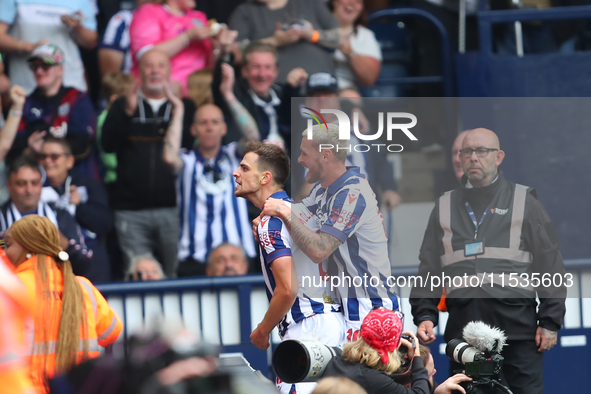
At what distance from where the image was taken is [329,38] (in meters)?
7.00

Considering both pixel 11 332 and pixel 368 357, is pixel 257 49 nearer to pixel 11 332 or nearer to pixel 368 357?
pixel 368 357

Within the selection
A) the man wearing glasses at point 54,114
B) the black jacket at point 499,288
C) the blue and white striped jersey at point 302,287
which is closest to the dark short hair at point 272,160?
the blue and white striped jersey at point 302,287

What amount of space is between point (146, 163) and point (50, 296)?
2529 mm

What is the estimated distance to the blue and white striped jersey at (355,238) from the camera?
3970mm

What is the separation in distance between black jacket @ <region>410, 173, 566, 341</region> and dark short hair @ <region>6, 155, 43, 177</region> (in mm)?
3383

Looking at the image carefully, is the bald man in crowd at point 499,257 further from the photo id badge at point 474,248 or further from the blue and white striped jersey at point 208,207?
the blue and white striped jersey at point 208,207

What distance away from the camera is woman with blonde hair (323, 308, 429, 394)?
10.6 feet

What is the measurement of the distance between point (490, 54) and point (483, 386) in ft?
13.4

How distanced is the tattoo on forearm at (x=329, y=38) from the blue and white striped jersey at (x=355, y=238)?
10.4 feet

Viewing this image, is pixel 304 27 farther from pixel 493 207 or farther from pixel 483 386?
pixel 483 386

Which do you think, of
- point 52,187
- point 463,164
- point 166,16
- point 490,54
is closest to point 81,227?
point 52,187

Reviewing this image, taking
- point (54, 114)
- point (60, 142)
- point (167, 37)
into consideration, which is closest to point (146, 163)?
point (60, 142)

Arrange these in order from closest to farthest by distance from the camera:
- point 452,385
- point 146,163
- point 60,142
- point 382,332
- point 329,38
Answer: point 382,332, point 452,385, point 60,142, point 146,163, point 329,38

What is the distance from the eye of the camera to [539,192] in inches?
172
